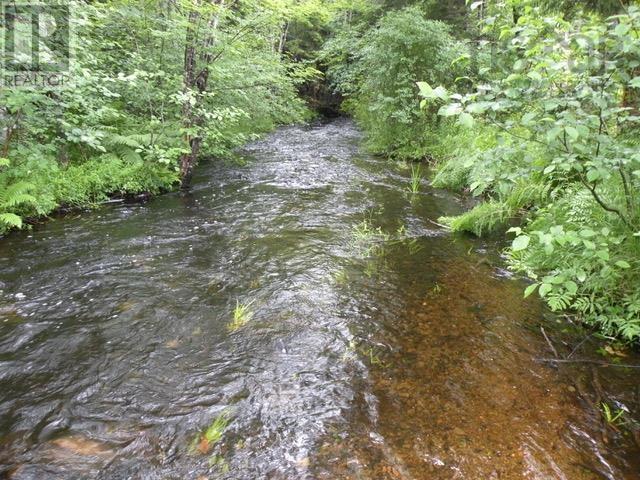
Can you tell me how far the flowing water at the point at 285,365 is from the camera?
2.75 m

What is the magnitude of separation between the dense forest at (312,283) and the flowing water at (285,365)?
24 millimetres

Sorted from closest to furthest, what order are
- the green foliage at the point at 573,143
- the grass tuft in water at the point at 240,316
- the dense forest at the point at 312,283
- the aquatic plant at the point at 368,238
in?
the green foliage at the point at 573,143 < the dense forest at the point at 312,283 < the grass tuft in water at the point at 240,316 < the aquatic plant at the point at 368,238

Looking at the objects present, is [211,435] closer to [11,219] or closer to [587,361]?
[587,361]

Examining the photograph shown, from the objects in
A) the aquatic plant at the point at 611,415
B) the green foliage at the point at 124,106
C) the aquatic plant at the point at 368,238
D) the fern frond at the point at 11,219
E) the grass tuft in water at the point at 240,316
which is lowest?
the grass tuft in water at the point at 240,316

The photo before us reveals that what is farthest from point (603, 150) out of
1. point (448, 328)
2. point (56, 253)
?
point (56, 253)

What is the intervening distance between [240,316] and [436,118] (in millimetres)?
11583

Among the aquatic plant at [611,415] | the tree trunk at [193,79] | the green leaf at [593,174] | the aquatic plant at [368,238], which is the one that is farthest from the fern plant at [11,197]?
the aquatic plant at [611,415]

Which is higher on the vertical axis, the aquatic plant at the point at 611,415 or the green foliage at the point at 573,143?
the green foliage at the point at 573,143

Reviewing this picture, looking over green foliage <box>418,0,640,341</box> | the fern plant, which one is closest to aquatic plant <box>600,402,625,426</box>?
green foliage <box>418,0,640,341</box>

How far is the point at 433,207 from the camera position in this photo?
855 centimetres

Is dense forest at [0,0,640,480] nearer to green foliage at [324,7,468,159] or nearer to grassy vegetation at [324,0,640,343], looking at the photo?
grassy vegetation at [324,0,640,343]

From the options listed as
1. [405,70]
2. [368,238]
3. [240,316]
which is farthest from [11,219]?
[405,70]

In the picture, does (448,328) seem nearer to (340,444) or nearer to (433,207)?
(340,444)

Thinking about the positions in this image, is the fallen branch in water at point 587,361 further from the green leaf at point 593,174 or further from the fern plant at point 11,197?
the fern plant at point 11,197
